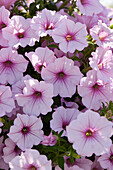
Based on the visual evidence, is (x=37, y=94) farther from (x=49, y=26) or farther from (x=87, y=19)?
(x=87, y=19)

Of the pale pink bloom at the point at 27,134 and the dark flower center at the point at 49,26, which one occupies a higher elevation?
the dark flower center at the point at 49,26

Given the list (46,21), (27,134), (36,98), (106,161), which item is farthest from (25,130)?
(46,21)

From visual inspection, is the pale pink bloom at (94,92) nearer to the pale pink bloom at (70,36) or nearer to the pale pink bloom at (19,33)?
the pale pink bloom at (70,36)

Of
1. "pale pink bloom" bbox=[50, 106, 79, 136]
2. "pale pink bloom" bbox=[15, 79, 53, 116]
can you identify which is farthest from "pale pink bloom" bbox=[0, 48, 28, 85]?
"pale pink bloom" bbox=[50, 106, 79, 136]

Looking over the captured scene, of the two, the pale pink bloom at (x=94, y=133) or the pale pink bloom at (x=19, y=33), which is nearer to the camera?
the pale pink bloom at (x=94, y=133)

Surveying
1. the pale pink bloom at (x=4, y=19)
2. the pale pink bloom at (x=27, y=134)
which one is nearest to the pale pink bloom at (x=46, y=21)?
the pale pink bloom at (x=4, y=19)

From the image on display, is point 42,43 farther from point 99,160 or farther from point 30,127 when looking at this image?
point 99,160

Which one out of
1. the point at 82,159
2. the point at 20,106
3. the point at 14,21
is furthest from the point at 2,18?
the point at 82,159
